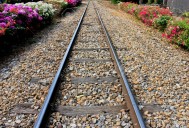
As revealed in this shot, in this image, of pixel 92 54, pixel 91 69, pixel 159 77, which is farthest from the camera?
pixel 92 54

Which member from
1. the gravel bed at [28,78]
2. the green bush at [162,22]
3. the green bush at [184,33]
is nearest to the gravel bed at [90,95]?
the gravel bed at [28,78]

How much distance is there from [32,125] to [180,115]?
2.26m

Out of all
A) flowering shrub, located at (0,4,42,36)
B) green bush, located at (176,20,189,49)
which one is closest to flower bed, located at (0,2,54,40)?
flowering shrub, located at (0,4,42,36)

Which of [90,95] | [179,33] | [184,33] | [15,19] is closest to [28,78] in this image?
[90,95]

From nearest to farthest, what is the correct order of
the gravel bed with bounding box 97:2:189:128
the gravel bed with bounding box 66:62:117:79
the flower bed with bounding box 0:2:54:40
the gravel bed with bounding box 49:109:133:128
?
1. the gravel bed with bounding box 49:109:133:128
2. the gravel bed with bounding box 97:2:189:128
3. the gravel bed with bounding box 66:62:117:79
4. the flower bed with bounding box 0:2:54:40

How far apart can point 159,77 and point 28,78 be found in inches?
111

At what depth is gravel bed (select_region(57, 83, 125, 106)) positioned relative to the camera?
4184 mm

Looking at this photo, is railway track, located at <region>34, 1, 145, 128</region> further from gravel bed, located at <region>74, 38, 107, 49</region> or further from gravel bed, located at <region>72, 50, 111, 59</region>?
gravel bed, located at <region>74, 38, 107, 49</region>

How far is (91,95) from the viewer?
4438 millimetres

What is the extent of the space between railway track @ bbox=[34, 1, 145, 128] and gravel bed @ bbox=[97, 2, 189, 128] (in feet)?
0.88

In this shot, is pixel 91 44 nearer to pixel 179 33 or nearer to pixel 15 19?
pixel 15 19

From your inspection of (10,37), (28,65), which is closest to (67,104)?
(28,65)

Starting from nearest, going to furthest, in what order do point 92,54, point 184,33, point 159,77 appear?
1. point 159,77
2. point 92,54
3. point 184,33

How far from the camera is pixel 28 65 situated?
6105 mm
